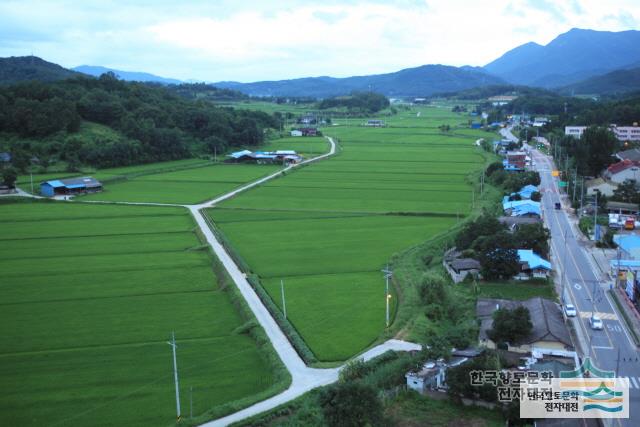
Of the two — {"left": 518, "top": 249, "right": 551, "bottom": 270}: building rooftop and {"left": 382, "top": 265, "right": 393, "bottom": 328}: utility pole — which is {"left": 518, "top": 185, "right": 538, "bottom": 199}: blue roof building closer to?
{"left": 518, "top": 249, "right": 551, "bottom": 270}: building rooftop

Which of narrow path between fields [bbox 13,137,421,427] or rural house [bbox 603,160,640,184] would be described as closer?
narrow path between fields [bbox 13,137,421,427]

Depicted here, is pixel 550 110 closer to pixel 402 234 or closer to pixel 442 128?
pixel 442 128

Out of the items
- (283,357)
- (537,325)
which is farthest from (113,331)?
(537,325)

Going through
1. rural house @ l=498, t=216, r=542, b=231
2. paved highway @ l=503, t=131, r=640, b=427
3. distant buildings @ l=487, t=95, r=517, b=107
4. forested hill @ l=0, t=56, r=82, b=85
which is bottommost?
paved highway @ l=503, t=131, r=640, b=427

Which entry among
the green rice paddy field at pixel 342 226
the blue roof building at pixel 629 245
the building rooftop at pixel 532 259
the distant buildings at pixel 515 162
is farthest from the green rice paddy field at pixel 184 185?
the blue roof building at pixel 629 245

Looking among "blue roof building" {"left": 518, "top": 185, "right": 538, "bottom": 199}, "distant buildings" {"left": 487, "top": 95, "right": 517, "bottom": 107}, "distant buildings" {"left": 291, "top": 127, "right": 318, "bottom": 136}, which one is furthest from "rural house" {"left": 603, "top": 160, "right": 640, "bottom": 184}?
"distant buildings" {"left": 487, "top": 95, "right": 517, "bottom": 107}

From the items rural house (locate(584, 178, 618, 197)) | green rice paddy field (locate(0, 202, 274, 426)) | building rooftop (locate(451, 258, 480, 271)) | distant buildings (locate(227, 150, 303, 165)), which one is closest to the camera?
green rice paddy field (locate(0, 202, 274, 426))

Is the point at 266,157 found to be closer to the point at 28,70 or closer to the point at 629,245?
the point at 629,245
